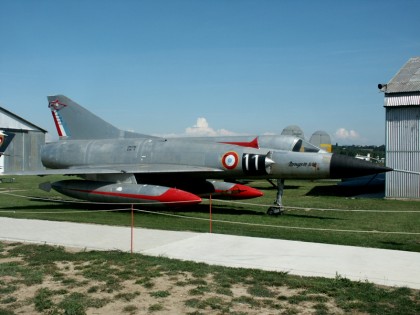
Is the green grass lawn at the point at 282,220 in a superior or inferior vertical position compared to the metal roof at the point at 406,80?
inferior

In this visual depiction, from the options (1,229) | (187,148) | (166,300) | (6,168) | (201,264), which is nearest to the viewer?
(166,300)

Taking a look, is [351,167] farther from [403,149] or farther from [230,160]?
[403,149]

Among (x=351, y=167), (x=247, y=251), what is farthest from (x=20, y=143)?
(x=247, y=251)

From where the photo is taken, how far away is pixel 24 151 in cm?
4212

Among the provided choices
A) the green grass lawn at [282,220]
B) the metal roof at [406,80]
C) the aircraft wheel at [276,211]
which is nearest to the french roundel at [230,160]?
the green grass lawn at [282,220]

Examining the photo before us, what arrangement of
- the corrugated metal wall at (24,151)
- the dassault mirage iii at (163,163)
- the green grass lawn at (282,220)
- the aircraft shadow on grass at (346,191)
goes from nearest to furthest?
the green grass lawn at (282,220)
the dassault mirage iii at (163,163)
the aircraft shadow on grass at (346,191)
the corrugated metal wall at (24,151)

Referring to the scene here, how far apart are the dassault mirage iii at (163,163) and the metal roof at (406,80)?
9228 mm

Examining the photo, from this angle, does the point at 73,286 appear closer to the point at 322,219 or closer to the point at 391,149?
the point at 322,219

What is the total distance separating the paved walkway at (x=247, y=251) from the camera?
22.2 feet

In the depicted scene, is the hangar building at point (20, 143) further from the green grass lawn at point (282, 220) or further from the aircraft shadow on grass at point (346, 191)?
the aircraft shadow on grass at point (346, 191)

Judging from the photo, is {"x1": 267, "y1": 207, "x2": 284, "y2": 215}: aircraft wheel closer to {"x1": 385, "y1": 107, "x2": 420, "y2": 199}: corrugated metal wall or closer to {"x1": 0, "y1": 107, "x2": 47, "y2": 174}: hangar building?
{"x1": 385, "y1": 107, "x2": 420, "y2": 199}: corrugated metal wall

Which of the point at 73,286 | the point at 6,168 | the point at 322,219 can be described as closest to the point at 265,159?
the point at 322,219

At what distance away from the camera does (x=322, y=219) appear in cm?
1279

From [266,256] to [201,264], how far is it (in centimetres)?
129
